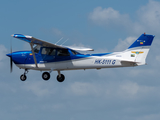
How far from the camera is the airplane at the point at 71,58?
3197cm

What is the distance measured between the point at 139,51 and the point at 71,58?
4.50 metres

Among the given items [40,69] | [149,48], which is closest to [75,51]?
[40,69]

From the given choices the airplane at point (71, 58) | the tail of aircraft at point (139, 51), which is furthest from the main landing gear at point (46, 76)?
the tail of aircraft at point (139, 51)

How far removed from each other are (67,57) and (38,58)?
196cm

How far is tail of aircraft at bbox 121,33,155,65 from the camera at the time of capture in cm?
3192

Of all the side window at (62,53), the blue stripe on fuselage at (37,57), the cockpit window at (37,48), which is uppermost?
the cockpit window at (37,48)

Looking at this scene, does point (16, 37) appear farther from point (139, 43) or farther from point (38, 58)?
point (139, 43)

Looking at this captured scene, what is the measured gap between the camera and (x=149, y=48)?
3203 cm

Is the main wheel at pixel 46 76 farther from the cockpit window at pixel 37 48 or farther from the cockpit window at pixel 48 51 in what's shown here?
the cockpit window at pixel 37 48

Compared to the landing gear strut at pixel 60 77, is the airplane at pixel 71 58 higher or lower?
higher

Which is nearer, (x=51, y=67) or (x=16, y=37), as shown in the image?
(x=16, y=37)

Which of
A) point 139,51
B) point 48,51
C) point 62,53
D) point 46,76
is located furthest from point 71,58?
point 139,51

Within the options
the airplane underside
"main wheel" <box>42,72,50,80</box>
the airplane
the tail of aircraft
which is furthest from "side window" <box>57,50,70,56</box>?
the tail of aircraft

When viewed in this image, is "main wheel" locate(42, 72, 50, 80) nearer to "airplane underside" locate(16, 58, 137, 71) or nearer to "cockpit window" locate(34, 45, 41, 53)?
"airplane underside" locate(16, 58, 137, 71)
